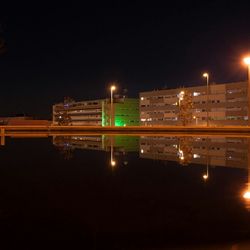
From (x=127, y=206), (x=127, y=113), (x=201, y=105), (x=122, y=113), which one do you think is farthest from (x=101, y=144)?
(x=127, y=113)

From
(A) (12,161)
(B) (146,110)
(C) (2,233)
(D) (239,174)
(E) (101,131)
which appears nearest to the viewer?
(C) (2,233)

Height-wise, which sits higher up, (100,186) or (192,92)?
(192,92)

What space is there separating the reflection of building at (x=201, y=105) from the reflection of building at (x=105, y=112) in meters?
15.1

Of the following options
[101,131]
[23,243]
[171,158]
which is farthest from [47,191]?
[101,131]

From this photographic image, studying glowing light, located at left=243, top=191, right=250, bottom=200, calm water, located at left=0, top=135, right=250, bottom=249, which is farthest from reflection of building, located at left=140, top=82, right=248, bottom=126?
glowing light, located at left=243, top=191, right=250, bottom=200

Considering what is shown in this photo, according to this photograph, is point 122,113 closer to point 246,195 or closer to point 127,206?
point 246,195

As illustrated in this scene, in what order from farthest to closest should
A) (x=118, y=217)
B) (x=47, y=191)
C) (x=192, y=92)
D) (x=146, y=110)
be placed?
(x=146, y=110) → (x=192, y=92) → (x=47, y=191) → (x=118, y=217)

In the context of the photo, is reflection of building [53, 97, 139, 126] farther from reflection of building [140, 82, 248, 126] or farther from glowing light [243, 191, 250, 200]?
glowing light [243, 191, 250, 200]

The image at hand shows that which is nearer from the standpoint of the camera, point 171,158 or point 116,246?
point 116,246

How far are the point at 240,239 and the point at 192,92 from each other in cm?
12412

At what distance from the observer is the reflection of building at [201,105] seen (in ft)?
363

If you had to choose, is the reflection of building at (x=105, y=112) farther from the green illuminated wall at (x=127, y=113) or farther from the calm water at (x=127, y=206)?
the calm water at (x=127, y=206)

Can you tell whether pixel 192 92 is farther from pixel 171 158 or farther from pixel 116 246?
pixel 116 246

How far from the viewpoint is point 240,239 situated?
13.8 feet
